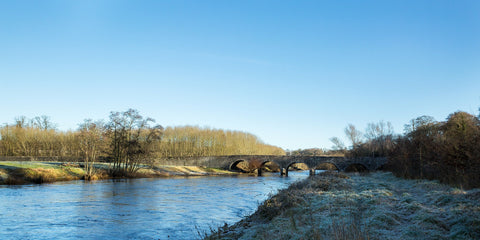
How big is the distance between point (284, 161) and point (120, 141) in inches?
1519

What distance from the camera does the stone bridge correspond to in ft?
215

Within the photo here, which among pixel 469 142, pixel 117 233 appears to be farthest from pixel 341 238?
pixel 469 142

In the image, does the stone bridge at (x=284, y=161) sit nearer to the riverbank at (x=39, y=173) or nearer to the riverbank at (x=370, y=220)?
the riverbank at (x=39, y=173)

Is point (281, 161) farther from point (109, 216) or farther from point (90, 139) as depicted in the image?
point (109, 216)

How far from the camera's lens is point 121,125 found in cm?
5097

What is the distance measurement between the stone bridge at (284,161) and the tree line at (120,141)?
7.85 m

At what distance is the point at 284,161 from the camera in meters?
75.6

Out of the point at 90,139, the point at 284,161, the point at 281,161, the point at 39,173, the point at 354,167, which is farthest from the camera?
the point at 281,161

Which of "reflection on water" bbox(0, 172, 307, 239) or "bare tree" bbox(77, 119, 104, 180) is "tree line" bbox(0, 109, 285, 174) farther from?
"reflection on water" bbox(0, 172, 307, 239)

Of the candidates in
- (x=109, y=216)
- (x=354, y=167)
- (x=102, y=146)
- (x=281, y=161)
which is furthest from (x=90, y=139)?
(x=354, y=167)

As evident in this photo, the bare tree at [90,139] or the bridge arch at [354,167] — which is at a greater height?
the bare tree at [90,139]

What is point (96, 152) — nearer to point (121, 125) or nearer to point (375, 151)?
point (121, 125)

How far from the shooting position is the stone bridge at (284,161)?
6562cm

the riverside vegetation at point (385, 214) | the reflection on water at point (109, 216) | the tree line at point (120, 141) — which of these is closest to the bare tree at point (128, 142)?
the tree line at point (120, 141)
